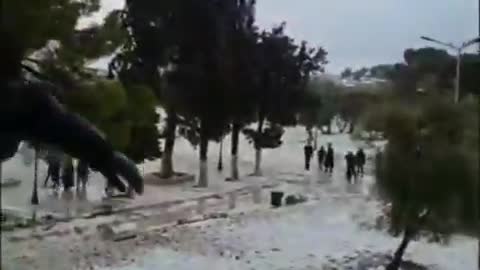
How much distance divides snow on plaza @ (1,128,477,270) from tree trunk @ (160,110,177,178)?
916 millimetres

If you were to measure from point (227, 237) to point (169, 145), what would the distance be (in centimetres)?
472

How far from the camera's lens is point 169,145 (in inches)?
454

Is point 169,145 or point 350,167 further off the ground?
point 169,145

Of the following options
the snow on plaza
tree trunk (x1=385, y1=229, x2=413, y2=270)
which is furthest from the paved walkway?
tree trunk (x1=385, y1=229, x2=413, y2=270)

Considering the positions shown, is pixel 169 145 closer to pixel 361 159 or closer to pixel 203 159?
pixel 203 159

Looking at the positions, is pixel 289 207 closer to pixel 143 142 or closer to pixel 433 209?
pixel 143 142

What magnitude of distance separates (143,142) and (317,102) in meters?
6.39

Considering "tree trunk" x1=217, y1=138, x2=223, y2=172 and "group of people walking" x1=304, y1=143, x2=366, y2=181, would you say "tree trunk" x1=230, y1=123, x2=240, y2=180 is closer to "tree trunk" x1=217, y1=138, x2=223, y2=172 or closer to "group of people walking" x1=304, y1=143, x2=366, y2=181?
"tree trunk" x1=217, y1=138, x2=223, y2=172

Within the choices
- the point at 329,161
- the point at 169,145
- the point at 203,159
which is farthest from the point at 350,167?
the point at 169,145

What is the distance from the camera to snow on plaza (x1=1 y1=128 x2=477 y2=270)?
5.38 m

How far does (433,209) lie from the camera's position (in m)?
5.12

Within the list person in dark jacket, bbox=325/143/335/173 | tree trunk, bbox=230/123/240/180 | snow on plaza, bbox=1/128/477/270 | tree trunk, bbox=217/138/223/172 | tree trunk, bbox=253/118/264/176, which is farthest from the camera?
tree trunk, bbox=217/138/223/172

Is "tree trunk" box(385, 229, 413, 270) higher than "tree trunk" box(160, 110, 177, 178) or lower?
lower

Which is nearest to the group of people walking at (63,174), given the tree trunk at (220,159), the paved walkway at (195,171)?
the paved walkway at (195,171)
